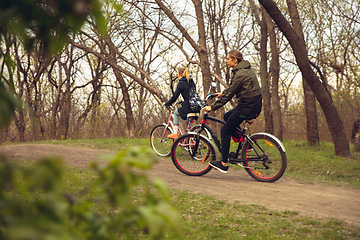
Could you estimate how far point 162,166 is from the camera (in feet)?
24.6

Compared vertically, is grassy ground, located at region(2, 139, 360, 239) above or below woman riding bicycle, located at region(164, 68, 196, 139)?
below

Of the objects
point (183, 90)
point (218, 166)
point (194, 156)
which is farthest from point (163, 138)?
point (218, 166)

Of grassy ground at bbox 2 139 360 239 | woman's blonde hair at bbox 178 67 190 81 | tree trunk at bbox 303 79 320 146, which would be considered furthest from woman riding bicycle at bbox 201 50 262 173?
tree trunk at bbox 303 79 320 146

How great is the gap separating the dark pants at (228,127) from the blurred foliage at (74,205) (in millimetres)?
5144

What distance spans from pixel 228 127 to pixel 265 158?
0.95m

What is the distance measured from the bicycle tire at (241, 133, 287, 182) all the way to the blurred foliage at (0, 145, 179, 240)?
5382 millimetres

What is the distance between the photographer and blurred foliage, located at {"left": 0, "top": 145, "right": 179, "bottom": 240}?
802mm

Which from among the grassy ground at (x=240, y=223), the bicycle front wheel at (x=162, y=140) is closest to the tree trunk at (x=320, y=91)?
the bicycle front wheel at (x=162, y=140)

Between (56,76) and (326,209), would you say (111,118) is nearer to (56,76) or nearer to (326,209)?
(56,76)

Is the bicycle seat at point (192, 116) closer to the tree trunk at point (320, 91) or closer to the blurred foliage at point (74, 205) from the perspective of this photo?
the tree trunk at point (320, 91)

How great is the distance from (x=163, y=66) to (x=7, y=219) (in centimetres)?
2146

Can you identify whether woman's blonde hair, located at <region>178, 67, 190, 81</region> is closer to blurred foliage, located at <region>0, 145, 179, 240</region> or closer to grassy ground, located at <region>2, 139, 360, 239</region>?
grassy ground, located at <region>2, 139, 360, 239</region>

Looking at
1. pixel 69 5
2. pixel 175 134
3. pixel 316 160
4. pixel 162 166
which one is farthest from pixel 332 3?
pixel 69 5

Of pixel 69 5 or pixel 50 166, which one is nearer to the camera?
pixel 50 166
